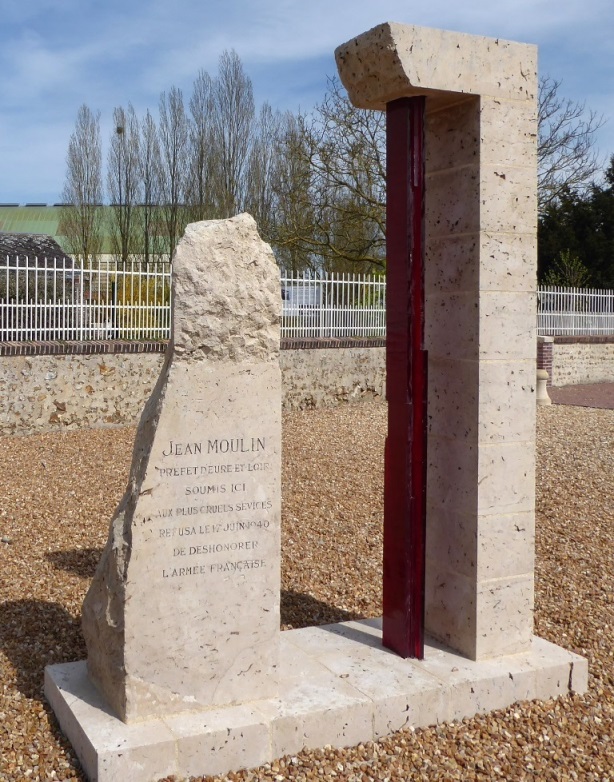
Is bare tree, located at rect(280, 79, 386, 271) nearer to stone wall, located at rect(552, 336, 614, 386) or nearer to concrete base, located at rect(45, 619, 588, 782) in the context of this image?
stone wall, located at rect(552, 336, 614, 386)

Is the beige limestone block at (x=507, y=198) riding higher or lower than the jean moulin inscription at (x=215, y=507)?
higher

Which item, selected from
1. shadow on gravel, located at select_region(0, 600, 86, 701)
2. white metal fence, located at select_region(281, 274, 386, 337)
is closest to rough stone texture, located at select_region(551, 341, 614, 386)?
white metal fence, located at select_region(281, 274, 386, 337)

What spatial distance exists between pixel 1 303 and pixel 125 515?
323 inches

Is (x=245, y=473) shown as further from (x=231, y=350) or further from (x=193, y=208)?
(x=193, y=208)

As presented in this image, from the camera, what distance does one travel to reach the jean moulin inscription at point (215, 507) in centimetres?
325

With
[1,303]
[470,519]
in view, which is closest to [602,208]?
[1,303]

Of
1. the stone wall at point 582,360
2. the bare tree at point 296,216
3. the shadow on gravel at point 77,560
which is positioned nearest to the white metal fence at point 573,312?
the stone wall at point 582,360

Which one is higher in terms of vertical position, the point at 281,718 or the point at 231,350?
the point at 231,350

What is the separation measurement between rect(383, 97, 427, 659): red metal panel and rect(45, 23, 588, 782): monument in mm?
45

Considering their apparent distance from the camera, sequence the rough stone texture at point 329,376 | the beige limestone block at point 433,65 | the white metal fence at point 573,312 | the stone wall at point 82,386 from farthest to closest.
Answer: the white metal fence at point 573,312 < the rough stone texture at point 329,376 < the stone wall at point 82,386 < the beige limestone block at point 433,65

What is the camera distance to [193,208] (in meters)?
24.8

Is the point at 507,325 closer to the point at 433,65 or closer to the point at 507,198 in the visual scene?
the point at 507,198

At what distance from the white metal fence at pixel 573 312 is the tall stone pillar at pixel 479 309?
15791 mm

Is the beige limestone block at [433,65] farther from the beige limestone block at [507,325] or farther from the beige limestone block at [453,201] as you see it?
the beige limestone block at [507,325]
